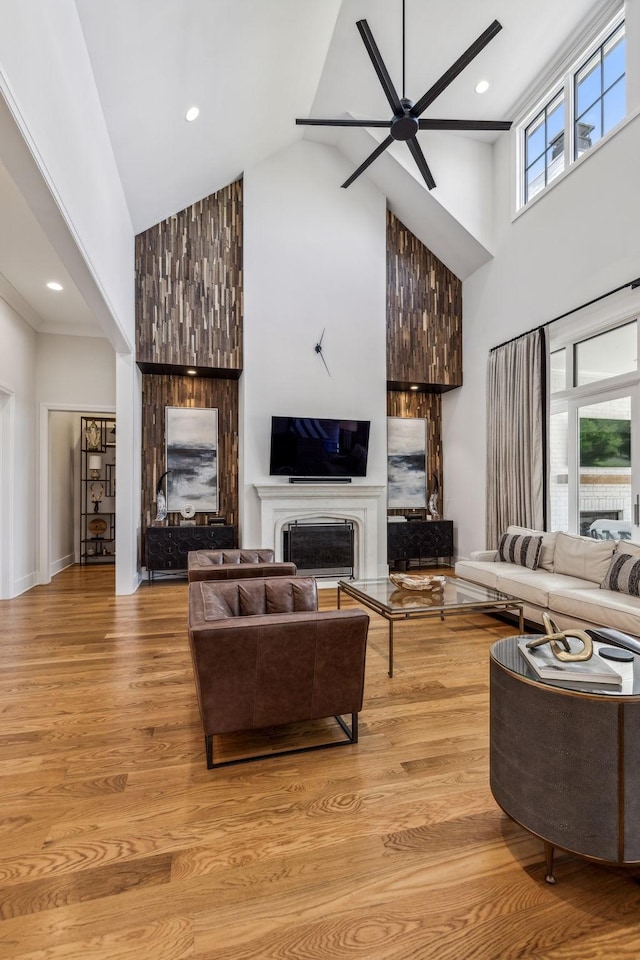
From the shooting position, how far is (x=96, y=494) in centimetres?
821

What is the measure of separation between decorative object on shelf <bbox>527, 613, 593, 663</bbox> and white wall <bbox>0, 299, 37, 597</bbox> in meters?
5.53

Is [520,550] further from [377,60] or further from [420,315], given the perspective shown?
[377,60]

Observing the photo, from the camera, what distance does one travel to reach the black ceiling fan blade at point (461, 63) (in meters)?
3.23

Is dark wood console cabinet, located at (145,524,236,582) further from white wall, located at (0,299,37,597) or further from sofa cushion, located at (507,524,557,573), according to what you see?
sofa cushion, located at (507,524,557,573)

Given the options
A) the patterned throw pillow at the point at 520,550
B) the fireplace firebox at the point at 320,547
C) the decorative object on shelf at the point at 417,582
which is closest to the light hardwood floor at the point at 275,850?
the decorative object on shelf at the point at 417,582

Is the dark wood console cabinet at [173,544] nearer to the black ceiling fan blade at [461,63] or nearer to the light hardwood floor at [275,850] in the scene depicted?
the light hardwood floor at [275,850]

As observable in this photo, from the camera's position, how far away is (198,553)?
13.6ft

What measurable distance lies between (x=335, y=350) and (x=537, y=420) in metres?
2.62

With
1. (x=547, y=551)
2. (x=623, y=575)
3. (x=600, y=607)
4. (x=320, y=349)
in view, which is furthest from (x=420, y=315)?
(x=600, y=607)

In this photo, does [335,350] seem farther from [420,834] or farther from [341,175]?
[420,834]

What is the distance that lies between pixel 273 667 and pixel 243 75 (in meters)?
5.22

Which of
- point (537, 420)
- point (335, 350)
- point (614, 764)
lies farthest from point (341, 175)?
point (614, 764)

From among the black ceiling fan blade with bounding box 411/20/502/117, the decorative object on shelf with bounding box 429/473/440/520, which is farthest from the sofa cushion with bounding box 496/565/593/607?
the black ceiling fan blade with bounding box 411/20/502/117

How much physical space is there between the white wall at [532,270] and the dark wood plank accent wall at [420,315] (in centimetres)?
21
